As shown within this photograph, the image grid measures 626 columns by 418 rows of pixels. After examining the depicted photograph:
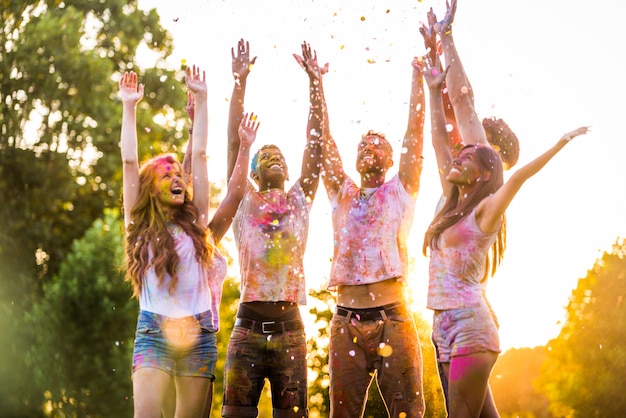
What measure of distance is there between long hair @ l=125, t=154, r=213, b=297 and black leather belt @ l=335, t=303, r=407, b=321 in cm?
106

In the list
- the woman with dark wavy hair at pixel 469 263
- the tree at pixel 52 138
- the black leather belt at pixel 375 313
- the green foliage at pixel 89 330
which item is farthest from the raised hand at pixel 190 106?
the tree at pixel 52 138

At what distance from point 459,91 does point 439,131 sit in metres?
0.38

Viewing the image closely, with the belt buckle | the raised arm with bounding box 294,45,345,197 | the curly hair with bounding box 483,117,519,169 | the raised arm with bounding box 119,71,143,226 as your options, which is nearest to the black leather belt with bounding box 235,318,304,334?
the belt buckle

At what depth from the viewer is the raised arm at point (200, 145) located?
237 inches

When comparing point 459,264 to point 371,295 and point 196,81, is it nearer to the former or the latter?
point 371,295

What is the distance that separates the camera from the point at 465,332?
5.27 m

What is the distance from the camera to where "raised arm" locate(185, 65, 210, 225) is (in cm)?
601

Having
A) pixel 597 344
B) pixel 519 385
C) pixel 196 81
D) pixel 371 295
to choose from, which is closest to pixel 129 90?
pixel 196 81

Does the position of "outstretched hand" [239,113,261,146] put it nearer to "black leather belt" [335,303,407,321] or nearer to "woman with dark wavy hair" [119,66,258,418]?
"woman with dark wavy hair" [119,66,258,418]

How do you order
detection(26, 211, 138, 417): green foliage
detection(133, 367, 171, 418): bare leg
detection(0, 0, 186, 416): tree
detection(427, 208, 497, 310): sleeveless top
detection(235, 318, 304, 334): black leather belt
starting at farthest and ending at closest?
detection(0, 0, 186, 416): tree < detection(26, 211, 138, 417): green foliage < detection(235, 318, 304, 334): black leather belt < detection(427, 208, 497, 310): sleeveless top < detection(133, 367, 171, 418): bare leg

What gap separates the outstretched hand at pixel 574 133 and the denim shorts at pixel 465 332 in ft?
3.53

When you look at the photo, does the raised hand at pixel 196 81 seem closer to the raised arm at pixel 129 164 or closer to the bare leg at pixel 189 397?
the raised arm at pixel 129 164

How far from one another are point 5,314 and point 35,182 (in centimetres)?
310

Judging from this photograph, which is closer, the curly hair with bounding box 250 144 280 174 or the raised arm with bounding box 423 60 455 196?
the raised arm with bounding box 423 60 455 196
